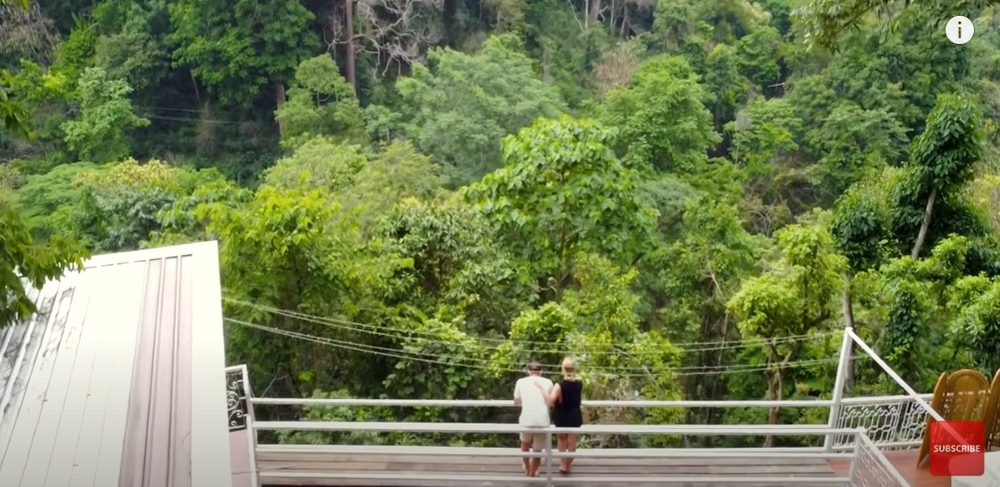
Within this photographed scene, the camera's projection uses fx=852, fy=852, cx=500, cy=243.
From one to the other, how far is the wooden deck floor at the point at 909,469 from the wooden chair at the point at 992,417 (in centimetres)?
27

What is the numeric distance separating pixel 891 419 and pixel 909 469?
0.43m

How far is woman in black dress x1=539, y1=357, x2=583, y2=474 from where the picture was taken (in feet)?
11.2

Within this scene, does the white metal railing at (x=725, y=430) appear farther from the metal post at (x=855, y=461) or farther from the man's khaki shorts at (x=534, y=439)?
the man's khaki shorts at (x=534, y=439)

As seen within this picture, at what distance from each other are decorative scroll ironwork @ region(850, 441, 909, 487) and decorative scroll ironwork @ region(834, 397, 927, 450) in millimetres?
282

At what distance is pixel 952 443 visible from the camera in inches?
135

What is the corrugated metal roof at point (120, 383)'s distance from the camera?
1.96 metres

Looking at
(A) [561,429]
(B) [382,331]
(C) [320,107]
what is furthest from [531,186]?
(C) [320,107]

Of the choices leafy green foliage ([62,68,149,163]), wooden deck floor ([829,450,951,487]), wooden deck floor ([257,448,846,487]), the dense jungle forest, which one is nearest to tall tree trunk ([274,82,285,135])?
the dense jungle forest

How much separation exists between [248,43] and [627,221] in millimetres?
9518

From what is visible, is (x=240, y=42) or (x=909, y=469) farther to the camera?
(x=240, y=42)

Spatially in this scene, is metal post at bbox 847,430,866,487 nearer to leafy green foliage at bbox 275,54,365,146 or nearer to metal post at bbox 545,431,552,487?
metal post at bbox 545,431,552,487

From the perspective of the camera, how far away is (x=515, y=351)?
5934 millimetres

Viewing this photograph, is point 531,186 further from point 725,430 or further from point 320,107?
point 320,107

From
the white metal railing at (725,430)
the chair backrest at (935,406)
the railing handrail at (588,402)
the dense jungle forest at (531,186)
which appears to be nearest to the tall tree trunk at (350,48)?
the dense jungle forest at (531,186)
